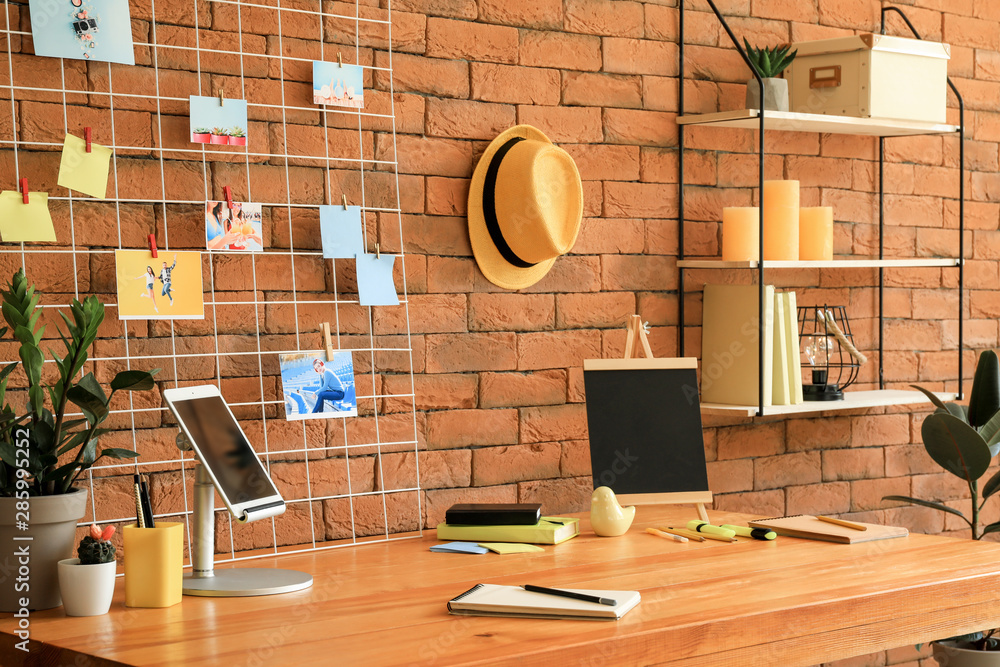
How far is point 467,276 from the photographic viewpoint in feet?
7.74

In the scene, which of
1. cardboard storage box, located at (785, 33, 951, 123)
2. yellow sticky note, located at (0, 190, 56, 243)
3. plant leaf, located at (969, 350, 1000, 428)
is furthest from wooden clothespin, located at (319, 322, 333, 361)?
plant leaf, located at (969, 350, 1000, 428)

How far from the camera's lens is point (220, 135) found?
203 centimetres

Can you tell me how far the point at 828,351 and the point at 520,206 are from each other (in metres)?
1.02

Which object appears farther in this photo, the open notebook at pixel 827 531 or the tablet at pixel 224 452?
the open notebook at pixel 827 531

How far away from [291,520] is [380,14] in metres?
1.12

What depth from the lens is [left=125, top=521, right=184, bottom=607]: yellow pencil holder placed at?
5.19 feet

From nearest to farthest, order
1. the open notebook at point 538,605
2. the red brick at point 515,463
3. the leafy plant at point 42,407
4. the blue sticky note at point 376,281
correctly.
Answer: the open notebook at point 538,605
the leafy plant at point 42,407
the blue sticky note at point 376,281
the red brick at point 515,463

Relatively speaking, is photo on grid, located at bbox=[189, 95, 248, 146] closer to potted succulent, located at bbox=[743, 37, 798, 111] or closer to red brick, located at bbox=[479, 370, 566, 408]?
red brick, located at bbox=[479, 370, 566, 408]

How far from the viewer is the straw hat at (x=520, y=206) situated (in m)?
2.28

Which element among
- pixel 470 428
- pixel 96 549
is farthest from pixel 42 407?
pixel 470 428

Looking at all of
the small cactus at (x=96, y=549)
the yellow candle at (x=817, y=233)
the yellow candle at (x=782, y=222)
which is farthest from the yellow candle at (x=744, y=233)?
the small cactus at (x=96, y=549)

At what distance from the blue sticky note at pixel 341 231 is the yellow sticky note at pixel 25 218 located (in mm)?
532

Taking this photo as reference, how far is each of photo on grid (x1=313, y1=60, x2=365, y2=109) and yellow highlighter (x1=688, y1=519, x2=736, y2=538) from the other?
116 cm

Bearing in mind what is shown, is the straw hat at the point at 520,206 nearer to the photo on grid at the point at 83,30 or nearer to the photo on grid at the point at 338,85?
the photo on grid at the point at 338,85
